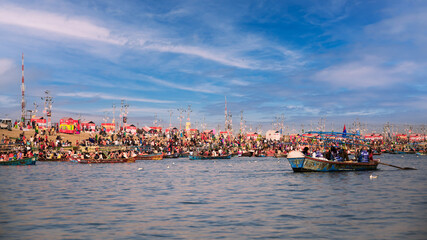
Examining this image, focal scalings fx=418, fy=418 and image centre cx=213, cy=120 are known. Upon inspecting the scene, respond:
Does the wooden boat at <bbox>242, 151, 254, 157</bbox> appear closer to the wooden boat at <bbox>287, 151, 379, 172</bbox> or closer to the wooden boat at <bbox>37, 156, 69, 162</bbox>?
the wooden boat at <bbox>37, 156, 69, 162</bbox>

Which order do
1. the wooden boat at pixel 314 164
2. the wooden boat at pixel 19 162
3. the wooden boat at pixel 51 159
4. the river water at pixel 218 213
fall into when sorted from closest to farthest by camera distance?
the river water at pixel 218 213 < the wooden boat at pixel 314 164 < the wooden boat at pixel 19 162 < the wooden boat at pixel 51 159

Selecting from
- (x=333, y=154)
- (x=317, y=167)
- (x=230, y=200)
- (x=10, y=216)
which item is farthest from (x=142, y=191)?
(x=333, y=154)

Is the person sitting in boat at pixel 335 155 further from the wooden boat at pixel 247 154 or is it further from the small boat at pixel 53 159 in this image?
the wooden boat at pixel 247 154

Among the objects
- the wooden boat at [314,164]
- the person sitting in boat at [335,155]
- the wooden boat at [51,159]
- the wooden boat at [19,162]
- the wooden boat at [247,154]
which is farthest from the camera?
the wooden boat at [247,154]

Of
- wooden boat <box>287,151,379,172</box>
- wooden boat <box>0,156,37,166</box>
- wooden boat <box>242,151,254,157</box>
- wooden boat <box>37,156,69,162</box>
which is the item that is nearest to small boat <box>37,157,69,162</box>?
wooden boat <box>37,156,69,162</box>

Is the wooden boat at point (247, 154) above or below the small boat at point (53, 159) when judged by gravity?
above

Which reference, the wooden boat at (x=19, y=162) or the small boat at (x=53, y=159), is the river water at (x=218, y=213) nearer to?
the wooden boat at (x=19, y=162)

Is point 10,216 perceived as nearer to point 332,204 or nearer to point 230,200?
point 230,200

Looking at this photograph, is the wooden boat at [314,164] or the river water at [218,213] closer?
the river water at [218,213]

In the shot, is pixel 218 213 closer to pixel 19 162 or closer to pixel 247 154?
pixel 19 162

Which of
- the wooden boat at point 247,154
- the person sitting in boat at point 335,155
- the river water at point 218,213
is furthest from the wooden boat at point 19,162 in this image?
the wooden boat at point 247,154

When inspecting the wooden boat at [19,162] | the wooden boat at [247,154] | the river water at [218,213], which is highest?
the wooden boat at [247,154]

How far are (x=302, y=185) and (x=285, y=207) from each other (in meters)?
10.6

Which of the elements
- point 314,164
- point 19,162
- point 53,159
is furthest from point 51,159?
point 314,164
